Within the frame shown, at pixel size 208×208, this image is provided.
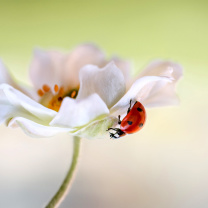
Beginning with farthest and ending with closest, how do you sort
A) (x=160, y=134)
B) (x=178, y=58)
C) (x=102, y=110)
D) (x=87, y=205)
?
1. (x=178, y=58)
2. (x=160, y=134)
3. (x=87, y=205)
4. (x=102, y=110)

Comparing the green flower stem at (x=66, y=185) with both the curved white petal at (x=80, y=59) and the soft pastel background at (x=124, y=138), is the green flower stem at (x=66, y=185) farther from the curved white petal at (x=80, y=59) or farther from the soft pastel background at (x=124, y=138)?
the soft pastel background at (x=124, y=138)

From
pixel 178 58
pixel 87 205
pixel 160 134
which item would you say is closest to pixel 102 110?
pixel 87 205

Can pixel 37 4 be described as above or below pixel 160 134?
above

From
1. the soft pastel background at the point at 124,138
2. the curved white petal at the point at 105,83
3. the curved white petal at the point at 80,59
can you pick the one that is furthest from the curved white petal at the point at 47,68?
the soft pastel background at the point at 124,138

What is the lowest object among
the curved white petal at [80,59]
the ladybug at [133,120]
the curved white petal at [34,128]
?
the curved white petal at [34,128]

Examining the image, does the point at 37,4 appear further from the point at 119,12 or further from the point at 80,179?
the point at 80,179

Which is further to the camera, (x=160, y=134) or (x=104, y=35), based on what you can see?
(x=104, y=35)

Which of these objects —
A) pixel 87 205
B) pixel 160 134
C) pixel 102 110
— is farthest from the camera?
pixel 160 134
